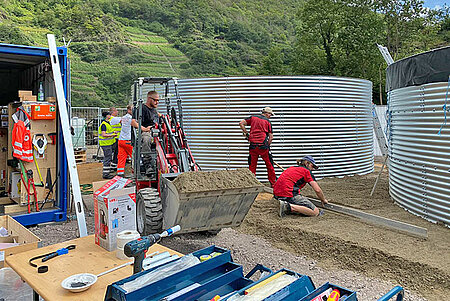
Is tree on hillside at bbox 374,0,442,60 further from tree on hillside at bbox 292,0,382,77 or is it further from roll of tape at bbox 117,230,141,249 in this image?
roll of tape at bbox 117,230,141,249

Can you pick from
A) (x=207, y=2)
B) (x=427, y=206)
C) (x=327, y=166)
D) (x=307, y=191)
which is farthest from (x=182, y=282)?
(x=207, y=2)

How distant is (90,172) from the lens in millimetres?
9266

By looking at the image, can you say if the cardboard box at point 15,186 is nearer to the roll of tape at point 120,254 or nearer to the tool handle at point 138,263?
the roll of tape at point 120,254

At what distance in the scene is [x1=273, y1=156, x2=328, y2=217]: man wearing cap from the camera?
275 inches

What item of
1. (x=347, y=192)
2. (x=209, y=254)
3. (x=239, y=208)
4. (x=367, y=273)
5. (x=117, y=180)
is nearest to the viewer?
(x=209, y=254)

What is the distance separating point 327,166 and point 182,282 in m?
9.25

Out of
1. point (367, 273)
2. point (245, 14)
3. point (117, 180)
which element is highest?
point (245, 14)

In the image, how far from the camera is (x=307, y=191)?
30.5ft

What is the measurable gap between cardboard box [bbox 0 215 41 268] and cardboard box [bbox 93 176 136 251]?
782 millimetres

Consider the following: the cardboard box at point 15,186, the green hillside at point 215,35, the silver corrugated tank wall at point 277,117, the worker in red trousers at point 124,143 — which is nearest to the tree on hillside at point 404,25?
the green hillside at point 215,35

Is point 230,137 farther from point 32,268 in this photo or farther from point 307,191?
point 32,268

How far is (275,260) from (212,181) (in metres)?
1.45

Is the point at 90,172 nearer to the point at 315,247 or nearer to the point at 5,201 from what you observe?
the point at 5,201

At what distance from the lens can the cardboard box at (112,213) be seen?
316cm
